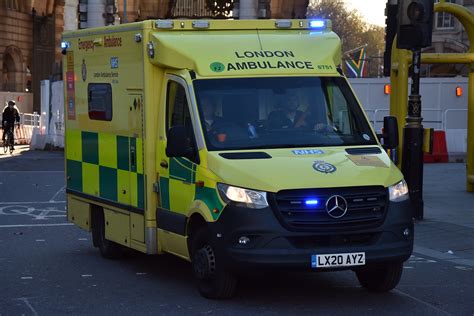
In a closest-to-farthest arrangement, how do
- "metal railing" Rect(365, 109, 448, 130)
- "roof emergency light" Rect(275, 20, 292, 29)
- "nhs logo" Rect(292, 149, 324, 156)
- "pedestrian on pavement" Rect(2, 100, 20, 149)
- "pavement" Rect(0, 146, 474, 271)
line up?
"nhs logo" Rect(292, 149, 324, 156) < "roof emergency light" Rect(275, 20, 292, 29) < "pavement" Rect(0, 146, 474, 271) < "metal railing" Rect(365, 109, 448, 130) < "pedestrian on pavement" Rect(2, 100, 20, 149)

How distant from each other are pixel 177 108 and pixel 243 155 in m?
1.10

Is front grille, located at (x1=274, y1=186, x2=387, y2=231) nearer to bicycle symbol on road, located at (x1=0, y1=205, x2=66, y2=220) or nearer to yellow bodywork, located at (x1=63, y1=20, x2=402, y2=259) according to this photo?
yellow bodywork, located at (x1=63, y1=20, x2=402, y2=259)

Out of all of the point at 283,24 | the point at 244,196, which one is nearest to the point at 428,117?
the point at 283,24

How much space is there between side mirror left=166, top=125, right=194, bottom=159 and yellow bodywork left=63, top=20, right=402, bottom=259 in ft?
0.48

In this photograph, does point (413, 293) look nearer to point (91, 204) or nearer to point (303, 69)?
point (303, 69)

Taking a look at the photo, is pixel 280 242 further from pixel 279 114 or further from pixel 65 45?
pixel 65 45

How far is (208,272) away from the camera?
934 cm

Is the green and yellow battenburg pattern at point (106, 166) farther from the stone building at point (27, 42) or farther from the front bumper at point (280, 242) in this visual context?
the stone building at point (27, 42)

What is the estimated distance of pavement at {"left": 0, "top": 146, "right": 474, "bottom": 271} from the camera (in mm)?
12812

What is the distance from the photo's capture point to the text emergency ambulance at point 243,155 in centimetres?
888

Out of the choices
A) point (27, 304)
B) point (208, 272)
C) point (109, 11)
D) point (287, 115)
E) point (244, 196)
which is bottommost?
point (27, 304)

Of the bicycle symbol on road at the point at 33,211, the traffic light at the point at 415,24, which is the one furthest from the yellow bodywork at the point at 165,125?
the bicycle symbol on road at the point at 33,211

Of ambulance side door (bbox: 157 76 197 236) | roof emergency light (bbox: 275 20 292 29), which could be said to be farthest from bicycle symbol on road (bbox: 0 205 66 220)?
roof emergency light (bbox: 275 20 292 29)

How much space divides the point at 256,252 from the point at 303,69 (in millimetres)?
2122
